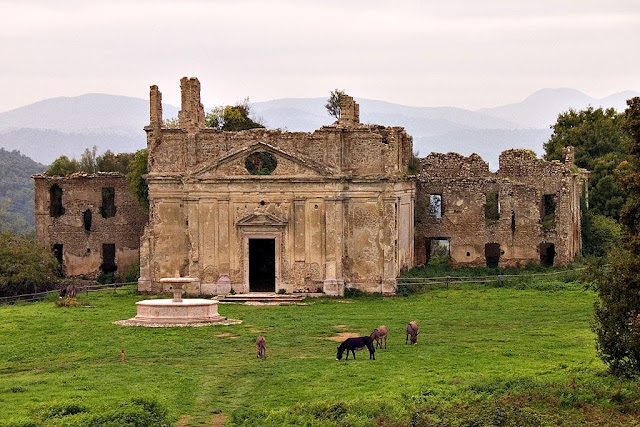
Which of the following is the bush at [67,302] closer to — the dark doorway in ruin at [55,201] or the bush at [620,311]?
the dark doorway in ruin at [55,201]

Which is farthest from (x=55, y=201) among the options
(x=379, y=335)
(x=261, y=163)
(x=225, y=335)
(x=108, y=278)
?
(x=379, y=335)

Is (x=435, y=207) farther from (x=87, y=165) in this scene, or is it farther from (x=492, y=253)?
(x=87, y=165)

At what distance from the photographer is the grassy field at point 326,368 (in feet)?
90.5

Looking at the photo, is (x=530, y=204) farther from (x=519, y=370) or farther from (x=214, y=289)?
(x=519, y=370)

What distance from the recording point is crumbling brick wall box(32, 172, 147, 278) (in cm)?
5953

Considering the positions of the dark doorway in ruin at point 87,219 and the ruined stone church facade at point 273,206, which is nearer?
the ruined stone church facade at point 273,206

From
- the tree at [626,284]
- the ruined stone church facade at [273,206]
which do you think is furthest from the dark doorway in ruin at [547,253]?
the tree at [626,284]

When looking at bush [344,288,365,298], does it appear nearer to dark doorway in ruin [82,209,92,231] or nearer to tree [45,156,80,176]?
dark doorway in ruin [82,209,92,231]

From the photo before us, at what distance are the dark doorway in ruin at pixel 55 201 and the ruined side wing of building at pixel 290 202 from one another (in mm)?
11511

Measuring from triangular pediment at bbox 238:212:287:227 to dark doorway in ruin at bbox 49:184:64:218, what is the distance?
14.1 metres

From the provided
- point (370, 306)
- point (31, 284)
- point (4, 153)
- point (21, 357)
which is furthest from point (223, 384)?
point (4, 153)

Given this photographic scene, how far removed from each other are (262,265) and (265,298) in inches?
125

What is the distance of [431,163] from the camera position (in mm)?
56156

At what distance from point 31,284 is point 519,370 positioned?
90.2ft
